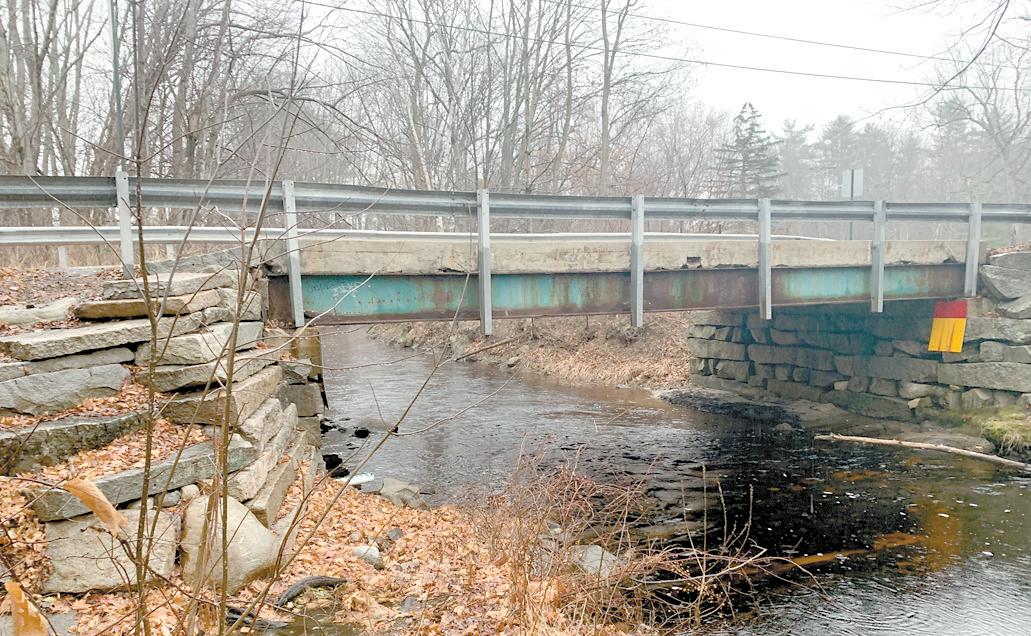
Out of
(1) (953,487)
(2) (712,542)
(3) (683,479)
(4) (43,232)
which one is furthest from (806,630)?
(4) (43,232)

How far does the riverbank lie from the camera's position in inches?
745

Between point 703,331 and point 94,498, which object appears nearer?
point 94,498

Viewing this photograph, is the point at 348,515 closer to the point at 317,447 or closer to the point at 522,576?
the point at 317,447

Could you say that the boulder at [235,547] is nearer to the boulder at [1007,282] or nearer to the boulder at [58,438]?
the boulder at [58,438]

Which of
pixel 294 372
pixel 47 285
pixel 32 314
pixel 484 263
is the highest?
pixel 484 263

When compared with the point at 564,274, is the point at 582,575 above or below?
below

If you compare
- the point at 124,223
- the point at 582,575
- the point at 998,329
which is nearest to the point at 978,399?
the point at 998,329

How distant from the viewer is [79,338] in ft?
17.7

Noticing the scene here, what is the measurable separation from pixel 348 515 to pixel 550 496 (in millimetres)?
2469

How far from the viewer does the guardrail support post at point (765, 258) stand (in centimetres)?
1033

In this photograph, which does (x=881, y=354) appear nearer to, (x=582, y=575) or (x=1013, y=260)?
(x=1013, y=260)

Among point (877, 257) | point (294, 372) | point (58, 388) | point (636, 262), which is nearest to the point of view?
point (58, 388)

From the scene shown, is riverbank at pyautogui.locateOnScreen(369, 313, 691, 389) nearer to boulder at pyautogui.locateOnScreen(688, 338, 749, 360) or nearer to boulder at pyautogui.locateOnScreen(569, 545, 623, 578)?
boulder at pyautogui.locateOnScreen(688, 338, 749, 360)

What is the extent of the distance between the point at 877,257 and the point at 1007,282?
296 cm
